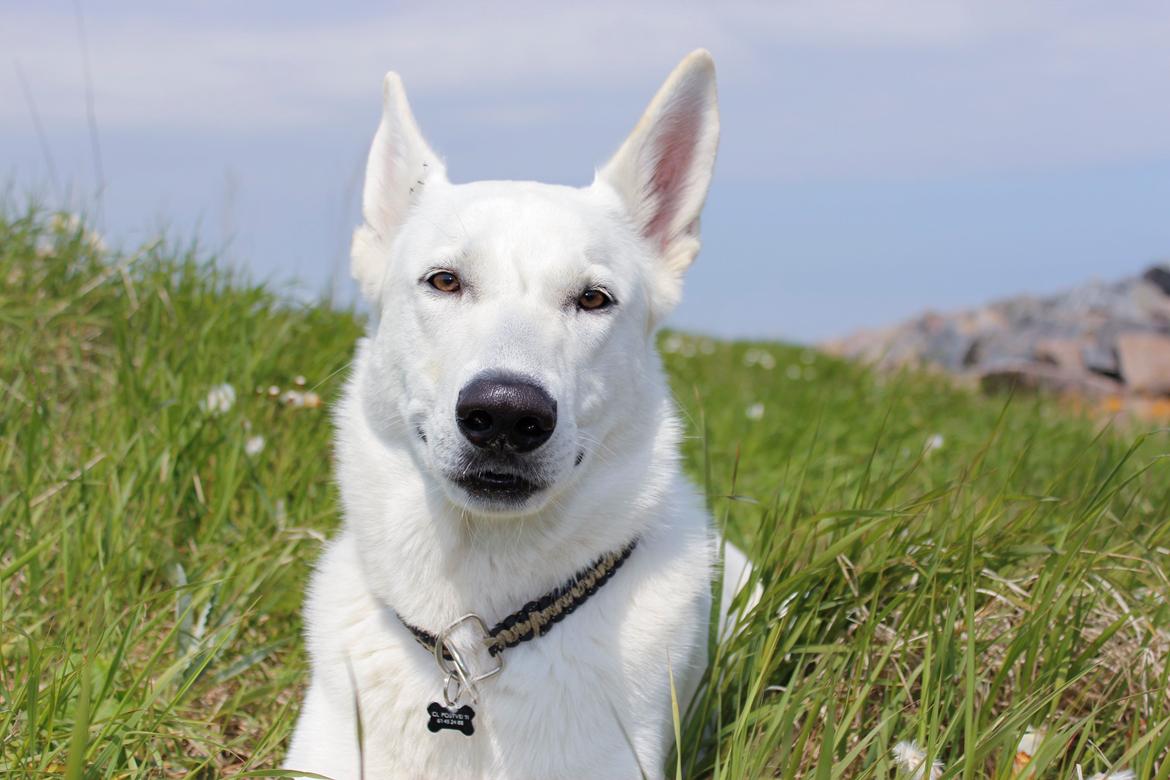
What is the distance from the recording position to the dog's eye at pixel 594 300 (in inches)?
119

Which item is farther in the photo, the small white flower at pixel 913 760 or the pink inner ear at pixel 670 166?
the pink inner ear at pixel 670 166

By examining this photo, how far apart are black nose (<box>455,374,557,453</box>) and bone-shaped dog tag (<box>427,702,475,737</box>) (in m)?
0.74

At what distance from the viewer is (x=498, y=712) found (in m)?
2.80

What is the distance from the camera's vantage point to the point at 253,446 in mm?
4535

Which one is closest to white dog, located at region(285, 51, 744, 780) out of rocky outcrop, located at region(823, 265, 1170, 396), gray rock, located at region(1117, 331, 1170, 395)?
rocky outcrop, located at region(823, 265, 1170, 396)

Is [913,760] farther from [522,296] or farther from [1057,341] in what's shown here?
[1057,341]

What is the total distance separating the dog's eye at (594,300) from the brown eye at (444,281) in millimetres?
360

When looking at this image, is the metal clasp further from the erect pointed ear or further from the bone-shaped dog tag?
the erect pointed ear

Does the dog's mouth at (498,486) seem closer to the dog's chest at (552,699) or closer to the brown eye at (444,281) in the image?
the dog's chest at (552,699)

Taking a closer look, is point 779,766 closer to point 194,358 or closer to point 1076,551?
point 1076,551

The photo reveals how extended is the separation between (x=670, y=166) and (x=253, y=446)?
2289 millimetres

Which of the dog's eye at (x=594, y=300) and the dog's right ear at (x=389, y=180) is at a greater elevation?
the dog's right ear at (x=389, y=180)

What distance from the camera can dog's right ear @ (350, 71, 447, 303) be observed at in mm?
3428

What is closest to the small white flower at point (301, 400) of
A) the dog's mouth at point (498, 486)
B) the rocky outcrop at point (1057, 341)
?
the dog's mouth at point (498, 486)
